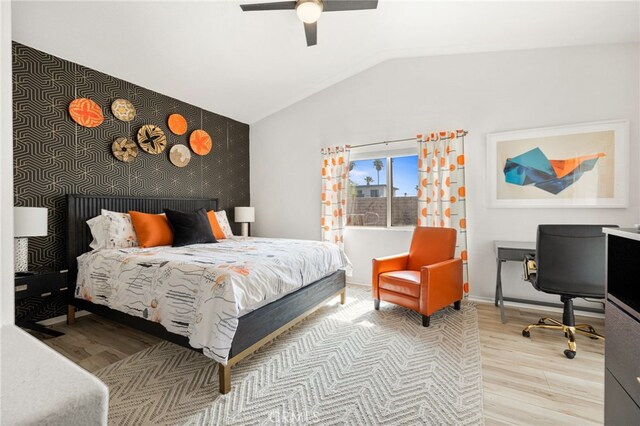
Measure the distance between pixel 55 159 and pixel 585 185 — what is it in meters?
5.33

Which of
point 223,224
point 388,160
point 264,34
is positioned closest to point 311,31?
point 264,34

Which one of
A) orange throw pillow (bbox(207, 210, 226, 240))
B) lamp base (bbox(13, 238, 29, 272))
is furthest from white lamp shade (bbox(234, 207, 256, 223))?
lamp base (bbox(13, 238, 29, 272))

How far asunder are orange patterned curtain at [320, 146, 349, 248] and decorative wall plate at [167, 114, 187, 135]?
2.00m

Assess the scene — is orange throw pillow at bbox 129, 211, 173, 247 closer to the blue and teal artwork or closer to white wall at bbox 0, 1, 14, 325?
white wall at bbox 0, 1, 14, 325

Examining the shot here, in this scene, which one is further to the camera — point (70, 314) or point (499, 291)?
point (499, 291)

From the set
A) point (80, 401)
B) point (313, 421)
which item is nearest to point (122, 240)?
point (313, 421)

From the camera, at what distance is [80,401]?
1.76 ft

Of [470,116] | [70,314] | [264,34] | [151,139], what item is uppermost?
[264,34]

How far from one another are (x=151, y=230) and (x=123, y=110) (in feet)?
4.90

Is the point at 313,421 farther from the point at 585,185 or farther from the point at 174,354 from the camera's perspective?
the point at 585,185

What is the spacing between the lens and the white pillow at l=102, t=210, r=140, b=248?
9.39ft

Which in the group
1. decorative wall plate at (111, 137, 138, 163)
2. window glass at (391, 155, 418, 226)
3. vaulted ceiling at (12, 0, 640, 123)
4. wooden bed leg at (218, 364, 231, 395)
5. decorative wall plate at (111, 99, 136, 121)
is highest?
vaulted ceiling at (12, 0, 640, 123)

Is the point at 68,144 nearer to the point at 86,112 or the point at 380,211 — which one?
the point at 86,112

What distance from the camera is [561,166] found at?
303 centimetres
